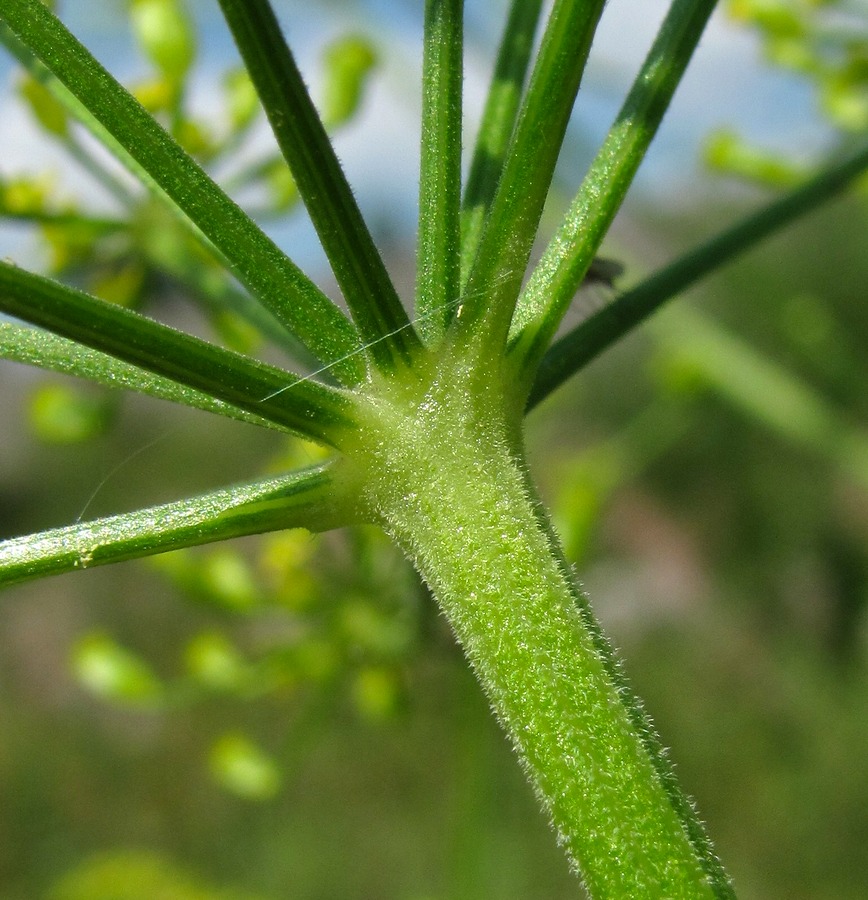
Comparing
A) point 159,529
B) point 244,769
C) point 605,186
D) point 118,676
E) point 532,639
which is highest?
point 118,676

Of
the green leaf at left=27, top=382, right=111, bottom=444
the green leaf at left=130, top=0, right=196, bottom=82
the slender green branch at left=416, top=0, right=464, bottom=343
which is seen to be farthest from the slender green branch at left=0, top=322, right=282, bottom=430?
the green leaf at left=27, top=382, right=111, bottom=444

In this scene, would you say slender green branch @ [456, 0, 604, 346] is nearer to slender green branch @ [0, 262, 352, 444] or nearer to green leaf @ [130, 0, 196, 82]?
slender green branch @ [0, 262, 352, 444]

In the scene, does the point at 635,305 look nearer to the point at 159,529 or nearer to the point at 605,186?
the point at 605,186

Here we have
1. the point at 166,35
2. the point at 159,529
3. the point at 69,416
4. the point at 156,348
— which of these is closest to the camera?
the point at 156,348

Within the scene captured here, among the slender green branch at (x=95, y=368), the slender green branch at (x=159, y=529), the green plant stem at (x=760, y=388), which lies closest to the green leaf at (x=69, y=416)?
the slender green branch at (x=95, y=368)

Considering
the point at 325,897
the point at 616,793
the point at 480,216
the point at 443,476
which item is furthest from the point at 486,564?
the point at 325,897

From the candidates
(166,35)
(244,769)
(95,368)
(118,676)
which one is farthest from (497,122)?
(244,769)
